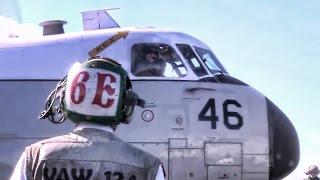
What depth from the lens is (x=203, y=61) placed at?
991 cm

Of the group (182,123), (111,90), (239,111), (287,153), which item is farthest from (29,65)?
(111,90)

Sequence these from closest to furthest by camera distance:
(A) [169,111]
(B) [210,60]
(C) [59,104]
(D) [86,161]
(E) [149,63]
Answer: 1. (D) [86,161]
2. (C) [59,104]
3. (A) [169,111]
4. (E) [149,63]
5. (B) [210,60]

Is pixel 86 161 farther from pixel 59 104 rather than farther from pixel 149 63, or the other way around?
pixel 149 63

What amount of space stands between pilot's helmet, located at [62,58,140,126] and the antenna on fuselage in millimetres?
7572

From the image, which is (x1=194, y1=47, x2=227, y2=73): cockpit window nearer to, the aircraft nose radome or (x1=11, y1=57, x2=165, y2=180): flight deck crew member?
the aircraft nose radome

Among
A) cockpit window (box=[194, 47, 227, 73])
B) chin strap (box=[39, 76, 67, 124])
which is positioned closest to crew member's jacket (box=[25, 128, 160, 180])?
chin strap (box=[39, 76, 67, 124])

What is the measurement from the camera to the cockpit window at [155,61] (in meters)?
9.38

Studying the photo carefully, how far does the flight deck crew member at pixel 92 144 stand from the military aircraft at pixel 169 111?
5.93 metres

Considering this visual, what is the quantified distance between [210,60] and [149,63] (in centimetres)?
121

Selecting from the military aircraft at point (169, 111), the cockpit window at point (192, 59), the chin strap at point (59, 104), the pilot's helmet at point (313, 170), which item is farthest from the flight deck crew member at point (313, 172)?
the chin strap at point (59, 104)

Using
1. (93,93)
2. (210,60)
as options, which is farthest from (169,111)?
(93,93)

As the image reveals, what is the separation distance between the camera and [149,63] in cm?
949

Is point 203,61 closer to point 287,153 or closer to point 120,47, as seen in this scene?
point 120,47

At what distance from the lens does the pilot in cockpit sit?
Answer: 9359 millimetres
